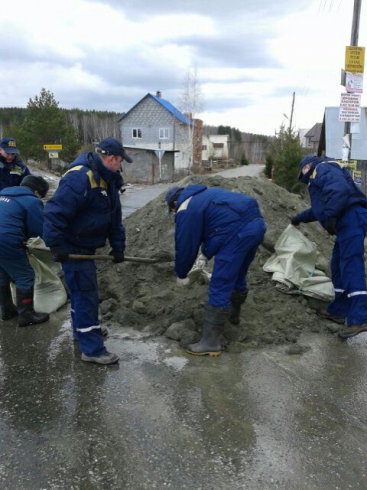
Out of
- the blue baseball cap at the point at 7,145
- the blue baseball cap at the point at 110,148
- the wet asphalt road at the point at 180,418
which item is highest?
the blue baseball cap at the point at 7,145

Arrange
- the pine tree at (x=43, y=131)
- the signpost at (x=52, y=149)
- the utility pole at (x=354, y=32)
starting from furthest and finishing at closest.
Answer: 1. the pine tree at (x=43, y=131)
2. the signpost at (x=52, y=149)
3. the utility pole at (x=354, y=32)

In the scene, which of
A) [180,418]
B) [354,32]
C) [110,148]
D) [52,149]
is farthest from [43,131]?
[180,418]

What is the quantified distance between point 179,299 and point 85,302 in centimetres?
127

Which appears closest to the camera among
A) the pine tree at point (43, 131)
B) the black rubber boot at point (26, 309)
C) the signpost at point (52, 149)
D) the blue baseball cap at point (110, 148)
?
the blue baseball cap at point (110, 148)

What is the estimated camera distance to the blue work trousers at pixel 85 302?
3.48 meters

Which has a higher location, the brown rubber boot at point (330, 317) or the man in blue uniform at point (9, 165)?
the man in blue uniform at point (9, 165)

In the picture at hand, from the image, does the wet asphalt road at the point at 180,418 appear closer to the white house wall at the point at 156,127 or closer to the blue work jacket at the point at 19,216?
the blue work jacket at the point at 19,216

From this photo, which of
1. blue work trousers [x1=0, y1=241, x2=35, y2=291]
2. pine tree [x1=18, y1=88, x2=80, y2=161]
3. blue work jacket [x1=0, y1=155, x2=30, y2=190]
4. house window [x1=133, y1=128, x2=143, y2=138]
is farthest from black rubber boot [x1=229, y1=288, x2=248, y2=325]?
house window [x1=133, y1=128, x2=143, y2=138]

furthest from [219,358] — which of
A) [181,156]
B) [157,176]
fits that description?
[181,156]

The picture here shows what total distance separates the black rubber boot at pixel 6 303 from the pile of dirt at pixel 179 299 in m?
0.98

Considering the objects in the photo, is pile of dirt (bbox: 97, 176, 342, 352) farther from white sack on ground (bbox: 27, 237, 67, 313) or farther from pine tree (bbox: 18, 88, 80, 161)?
pine tree (bbox: 18, 88, 80, 161)

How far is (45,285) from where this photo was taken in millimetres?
4742

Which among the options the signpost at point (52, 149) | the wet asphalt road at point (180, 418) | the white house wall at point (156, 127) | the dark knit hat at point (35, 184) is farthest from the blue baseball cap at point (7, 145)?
the white house wall at point (156, 127)

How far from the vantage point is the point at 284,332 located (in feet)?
13.5
